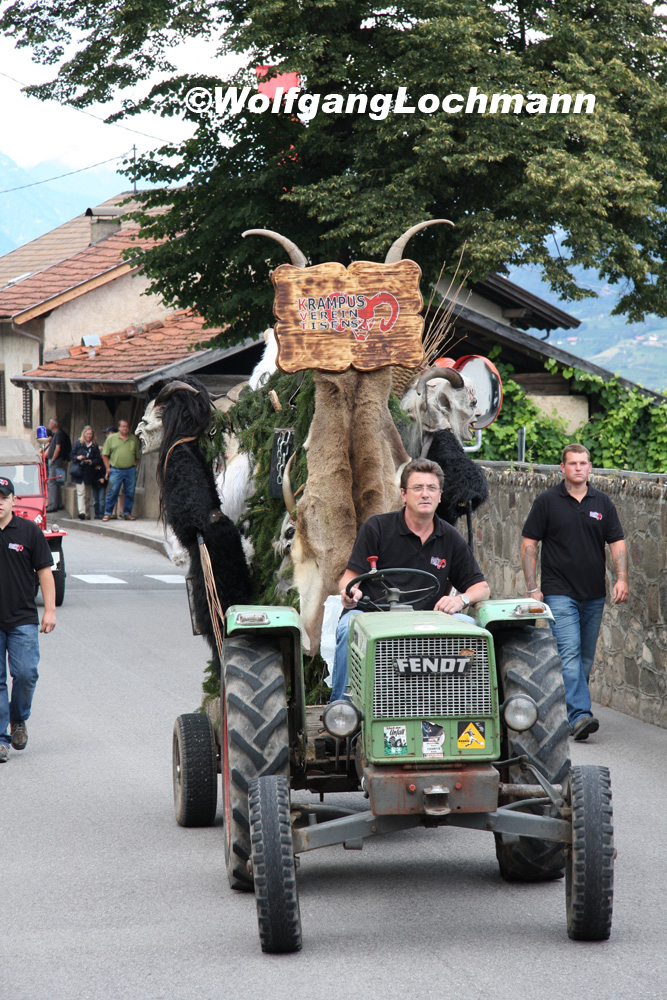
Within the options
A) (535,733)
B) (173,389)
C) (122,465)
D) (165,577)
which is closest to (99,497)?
(122,465)

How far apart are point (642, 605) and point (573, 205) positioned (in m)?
9.20

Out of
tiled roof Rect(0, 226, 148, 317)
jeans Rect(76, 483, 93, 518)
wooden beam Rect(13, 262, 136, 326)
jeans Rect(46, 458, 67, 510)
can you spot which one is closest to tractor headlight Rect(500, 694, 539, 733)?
jeans Rect(76, 483, 93, 518)

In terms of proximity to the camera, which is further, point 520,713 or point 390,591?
point 390,591

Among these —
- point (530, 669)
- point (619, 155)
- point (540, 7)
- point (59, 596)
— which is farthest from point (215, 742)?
point (540, 7)

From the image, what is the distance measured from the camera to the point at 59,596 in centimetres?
1728

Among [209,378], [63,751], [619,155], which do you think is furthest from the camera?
[209,378]

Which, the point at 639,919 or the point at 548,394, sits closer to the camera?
the point at 639,919

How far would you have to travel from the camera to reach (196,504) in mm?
7812

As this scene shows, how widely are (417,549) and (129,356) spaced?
87.3ft

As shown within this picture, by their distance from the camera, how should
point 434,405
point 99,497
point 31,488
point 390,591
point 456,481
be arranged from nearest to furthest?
point 390,591 → point 456,481 → point 434,405 → point 31,488 → point 99,497

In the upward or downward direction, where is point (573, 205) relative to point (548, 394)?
upward

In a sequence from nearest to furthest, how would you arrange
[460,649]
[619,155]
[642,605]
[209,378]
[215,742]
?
[460,649] < [215,742] < [642,605] < [619,155] < [209,378]

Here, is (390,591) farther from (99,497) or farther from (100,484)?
(99,497)

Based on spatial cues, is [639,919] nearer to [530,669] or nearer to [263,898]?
[530,669]
